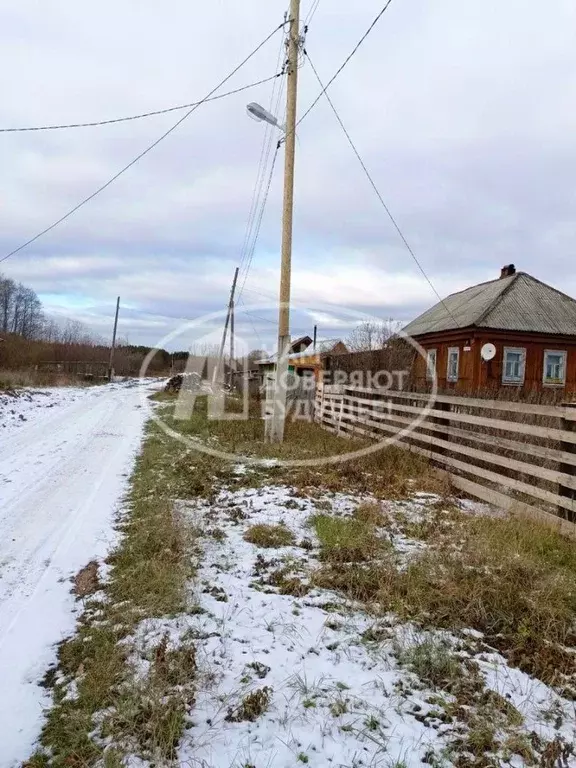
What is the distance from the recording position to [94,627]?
299 centimetres

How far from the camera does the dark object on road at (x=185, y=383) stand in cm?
2525

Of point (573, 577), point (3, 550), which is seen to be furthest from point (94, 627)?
point (573, 577)

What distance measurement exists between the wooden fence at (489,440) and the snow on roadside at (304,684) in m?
2.49

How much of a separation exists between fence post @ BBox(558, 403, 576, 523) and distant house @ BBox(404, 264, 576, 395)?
42.2 ft

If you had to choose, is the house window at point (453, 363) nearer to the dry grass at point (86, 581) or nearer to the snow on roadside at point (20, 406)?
the snow on roadside at point (20, 406)

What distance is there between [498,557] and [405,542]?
0.83 m

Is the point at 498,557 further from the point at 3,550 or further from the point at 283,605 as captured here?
the point at 3,550

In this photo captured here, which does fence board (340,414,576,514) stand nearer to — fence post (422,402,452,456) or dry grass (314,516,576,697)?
fence post (422,402,452,456)

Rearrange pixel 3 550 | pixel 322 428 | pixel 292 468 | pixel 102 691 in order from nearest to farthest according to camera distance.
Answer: pixel 102 691, pixel 3 550, pixel 292 468, pixel 322 428

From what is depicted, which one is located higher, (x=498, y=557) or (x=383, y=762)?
(x=498, y=557)

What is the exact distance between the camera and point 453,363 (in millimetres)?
19391

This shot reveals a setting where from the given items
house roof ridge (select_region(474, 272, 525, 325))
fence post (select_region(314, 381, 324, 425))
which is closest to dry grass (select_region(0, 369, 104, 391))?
fence post (select_region(314, 381, 324, 425))

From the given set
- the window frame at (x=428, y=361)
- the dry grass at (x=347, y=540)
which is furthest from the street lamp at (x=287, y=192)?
the window frame at (x=428, y=361)

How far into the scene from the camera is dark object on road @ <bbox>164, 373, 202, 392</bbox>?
25250 millimetres
